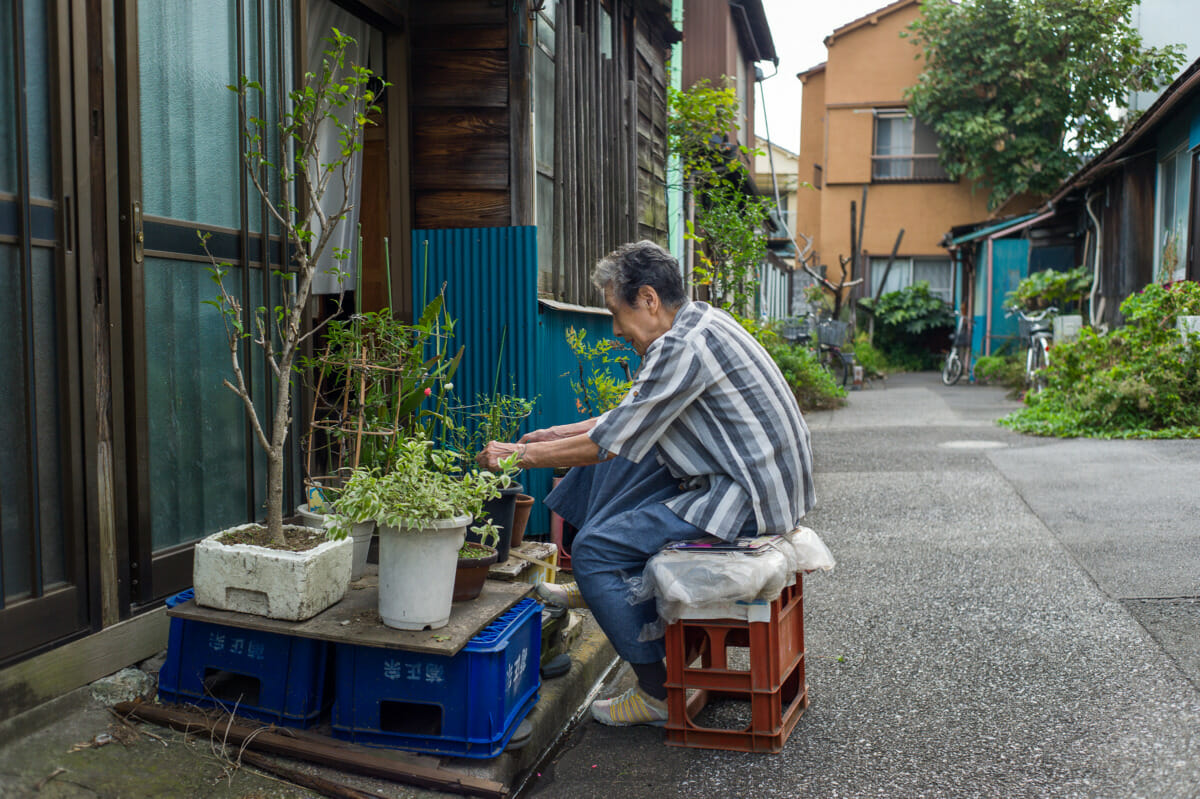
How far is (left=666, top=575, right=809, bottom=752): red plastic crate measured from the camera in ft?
9.98

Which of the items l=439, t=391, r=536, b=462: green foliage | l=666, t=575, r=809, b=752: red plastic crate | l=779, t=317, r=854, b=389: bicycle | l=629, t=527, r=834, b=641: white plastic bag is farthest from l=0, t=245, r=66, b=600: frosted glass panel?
l=779, t=317, r=854, b=389: bicycle

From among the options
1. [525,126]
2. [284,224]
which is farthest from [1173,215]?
[284,224]

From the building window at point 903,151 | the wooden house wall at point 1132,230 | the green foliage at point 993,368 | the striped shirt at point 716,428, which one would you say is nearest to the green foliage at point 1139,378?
the wooden house wall at point 1132,230

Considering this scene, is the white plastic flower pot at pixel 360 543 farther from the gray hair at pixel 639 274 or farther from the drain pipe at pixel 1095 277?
the drain pipe at pixel 1095 277

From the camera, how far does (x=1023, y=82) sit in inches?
879

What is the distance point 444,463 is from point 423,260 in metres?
2.34

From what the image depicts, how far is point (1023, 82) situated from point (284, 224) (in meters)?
22.9

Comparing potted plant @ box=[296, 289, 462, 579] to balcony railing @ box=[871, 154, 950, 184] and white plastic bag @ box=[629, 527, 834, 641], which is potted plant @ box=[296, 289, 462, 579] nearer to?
white plastic bag @ box=[629, 527, 834, 641]

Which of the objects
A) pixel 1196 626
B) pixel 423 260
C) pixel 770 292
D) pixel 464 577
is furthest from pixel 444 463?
pixel 770 292

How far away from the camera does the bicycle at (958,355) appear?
19297 millimetres

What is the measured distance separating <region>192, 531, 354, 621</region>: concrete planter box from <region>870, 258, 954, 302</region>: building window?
23.7 meters

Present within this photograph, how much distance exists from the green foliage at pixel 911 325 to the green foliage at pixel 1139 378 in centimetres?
1345

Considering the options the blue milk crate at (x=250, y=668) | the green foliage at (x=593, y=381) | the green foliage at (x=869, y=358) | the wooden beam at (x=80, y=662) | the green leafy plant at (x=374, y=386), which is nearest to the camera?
the wooden beam at (x=80, y=662)

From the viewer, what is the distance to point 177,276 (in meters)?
3.29
